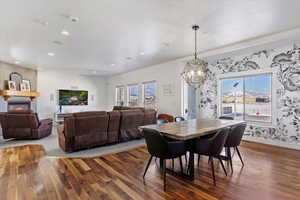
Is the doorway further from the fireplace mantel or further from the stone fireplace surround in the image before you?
the stone fireplace surround

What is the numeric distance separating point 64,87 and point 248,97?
875 cm

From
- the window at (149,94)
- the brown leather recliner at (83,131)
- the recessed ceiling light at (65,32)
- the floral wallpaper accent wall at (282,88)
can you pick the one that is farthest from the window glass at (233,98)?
the recessed ceiling light at (65,32)

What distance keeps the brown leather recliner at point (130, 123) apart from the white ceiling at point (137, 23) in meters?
2.00

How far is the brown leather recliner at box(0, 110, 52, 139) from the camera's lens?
4953 millimetres

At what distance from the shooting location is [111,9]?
2842mm

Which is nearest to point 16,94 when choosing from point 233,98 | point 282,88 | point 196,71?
point 196,71

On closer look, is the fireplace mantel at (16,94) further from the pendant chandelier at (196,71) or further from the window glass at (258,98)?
the window glass at (258,98)

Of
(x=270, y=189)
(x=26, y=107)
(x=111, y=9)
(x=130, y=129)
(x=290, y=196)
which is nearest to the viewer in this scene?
(x=290, y=196)

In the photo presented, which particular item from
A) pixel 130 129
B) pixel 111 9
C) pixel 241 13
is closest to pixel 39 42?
pixel 111 9

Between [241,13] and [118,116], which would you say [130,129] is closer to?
[118,116]

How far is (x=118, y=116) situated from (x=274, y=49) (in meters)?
4.82

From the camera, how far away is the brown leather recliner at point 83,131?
3960mm

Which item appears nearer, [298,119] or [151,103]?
[298,119]

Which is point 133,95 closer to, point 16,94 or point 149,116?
point 149,116
